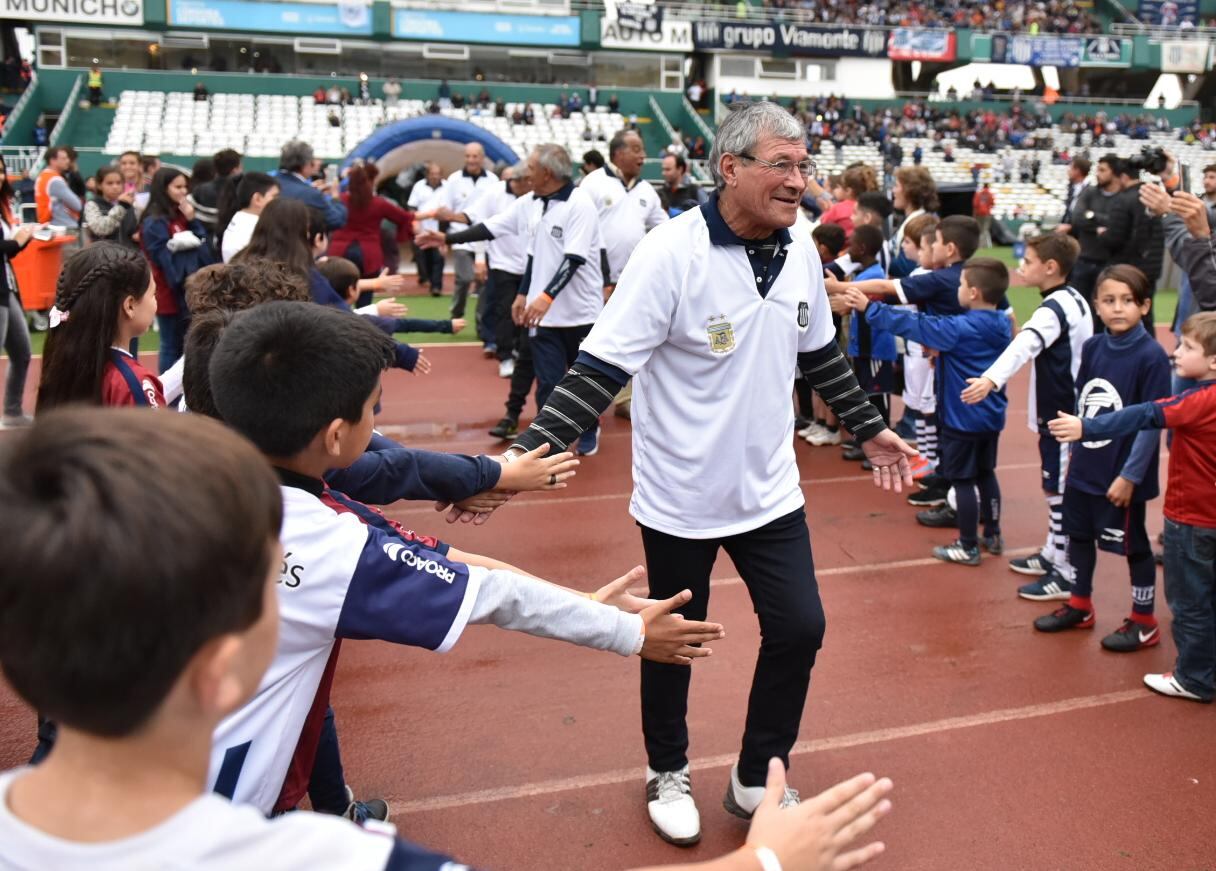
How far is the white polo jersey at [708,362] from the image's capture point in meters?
3.09

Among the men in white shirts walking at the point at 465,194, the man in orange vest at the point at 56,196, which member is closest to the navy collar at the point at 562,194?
the men in white shirts walking at the point at 465,194

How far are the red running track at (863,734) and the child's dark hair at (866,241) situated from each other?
249 cm

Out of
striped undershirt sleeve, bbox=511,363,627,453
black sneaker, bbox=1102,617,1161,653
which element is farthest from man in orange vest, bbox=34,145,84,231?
black sneaker, bbox=1102,617,1161,653

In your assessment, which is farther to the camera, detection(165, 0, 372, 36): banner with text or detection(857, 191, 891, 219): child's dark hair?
detection(165, 0, 372, 36): banner with text

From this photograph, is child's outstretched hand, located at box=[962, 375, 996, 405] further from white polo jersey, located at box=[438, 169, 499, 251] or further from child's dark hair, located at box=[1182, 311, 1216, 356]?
white polo jersey, located at box=[438, 169, 499, 251]

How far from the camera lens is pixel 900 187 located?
8.27 m

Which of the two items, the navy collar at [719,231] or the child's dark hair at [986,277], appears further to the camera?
the child's dark hair at [986,277]

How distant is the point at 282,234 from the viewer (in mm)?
5441

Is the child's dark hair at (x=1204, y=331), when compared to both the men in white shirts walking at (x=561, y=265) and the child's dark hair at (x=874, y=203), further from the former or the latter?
the men in white shirts walking at (x=561, y=265)

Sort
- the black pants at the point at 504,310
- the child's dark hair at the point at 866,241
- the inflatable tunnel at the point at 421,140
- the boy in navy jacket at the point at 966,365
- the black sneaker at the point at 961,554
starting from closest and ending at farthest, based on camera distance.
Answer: the boy in navy jacket at the point at 966,365
the black sneaker at the point at 961,554
the child's dark hair at the point at 866,241
the black pants at the point at 504,310
the inflatable tunnel at the point at 421,140

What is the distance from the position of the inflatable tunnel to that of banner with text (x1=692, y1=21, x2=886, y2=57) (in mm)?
24745

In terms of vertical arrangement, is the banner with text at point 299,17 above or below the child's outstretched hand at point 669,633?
above

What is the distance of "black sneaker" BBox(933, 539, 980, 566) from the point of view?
5.88 metres

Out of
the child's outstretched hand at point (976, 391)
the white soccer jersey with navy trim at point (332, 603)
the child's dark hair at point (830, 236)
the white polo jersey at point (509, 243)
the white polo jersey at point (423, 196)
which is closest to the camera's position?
the white soccer jersey with navy trim at point (332, 603)
